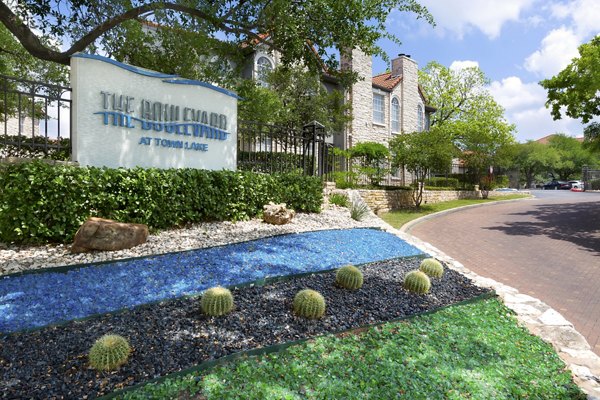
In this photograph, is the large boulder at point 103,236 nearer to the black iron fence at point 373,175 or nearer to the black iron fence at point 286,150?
the black iron fence at point 286,150

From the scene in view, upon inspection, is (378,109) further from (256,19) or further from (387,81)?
(256,19)

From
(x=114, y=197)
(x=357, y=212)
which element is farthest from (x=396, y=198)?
(x=114, y=197)

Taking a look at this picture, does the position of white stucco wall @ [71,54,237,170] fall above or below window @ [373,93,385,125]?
below

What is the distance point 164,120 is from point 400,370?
265 inches

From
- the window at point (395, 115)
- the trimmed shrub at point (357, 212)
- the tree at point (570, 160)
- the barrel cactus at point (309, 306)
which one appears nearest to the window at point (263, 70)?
the trimmed shrub at point (357, 212)

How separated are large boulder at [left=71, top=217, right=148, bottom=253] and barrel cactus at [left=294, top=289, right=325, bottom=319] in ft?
10.6

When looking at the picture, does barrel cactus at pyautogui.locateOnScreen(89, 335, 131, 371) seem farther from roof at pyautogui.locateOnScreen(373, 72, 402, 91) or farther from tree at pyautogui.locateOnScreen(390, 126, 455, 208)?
roof at pyautogui.locateOnScreen(373, 72, 402, 91)

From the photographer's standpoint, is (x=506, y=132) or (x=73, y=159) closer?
(x=73, y=159)

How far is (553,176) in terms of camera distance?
58.8 m

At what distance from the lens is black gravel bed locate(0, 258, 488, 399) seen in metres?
2.69

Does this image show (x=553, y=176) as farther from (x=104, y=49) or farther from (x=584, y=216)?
(x=104, y=49)

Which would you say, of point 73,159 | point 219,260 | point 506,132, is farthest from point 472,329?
point 506,132

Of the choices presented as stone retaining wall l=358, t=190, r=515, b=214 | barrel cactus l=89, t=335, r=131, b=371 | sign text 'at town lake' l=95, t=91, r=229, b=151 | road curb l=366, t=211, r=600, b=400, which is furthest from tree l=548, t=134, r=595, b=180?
barrel cactus l=89, t=335, r=131, b=371

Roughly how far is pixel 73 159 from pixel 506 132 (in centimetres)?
3720
